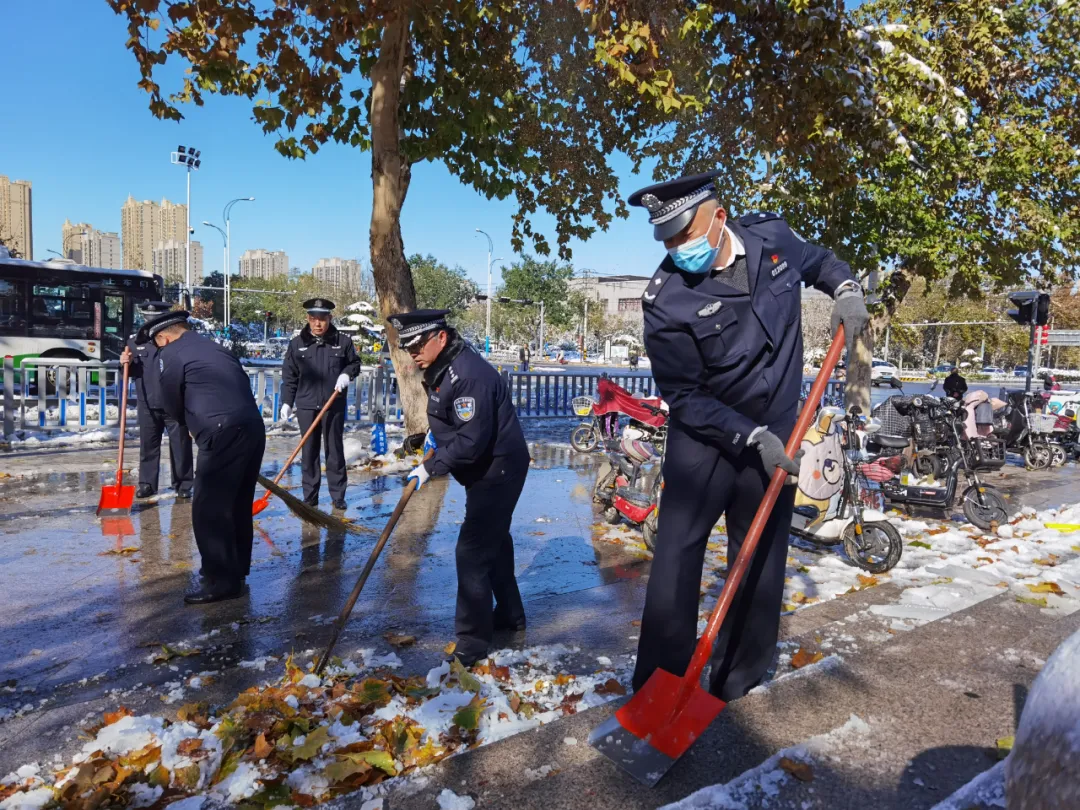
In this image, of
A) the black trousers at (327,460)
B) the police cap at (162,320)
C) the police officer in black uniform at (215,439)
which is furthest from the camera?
the black trousers at (327,460)

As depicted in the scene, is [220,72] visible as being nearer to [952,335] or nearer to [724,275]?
[724,275]

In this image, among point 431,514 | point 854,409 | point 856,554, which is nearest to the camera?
point 856,554

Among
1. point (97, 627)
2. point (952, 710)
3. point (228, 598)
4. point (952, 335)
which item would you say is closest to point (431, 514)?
point (228, 598)

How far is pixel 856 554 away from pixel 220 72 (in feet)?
27.7

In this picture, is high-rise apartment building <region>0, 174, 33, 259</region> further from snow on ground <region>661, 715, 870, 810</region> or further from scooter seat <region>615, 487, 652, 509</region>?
snow on ground <region>661, 715, 870, 810</region>

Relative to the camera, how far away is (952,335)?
2586 inches

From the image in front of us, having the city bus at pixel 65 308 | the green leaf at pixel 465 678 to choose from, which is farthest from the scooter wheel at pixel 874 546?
the city bus at pixel 65 308

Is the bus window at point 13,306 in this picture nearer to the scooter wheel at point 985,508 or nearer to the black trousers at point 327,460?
the black trousers at point 327,460

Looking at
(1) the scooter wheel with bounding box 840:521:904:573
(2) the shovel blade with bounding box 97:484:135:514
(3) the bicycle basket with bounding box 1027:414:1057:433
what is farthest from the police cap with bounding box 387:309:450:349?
(3) the bicycle basket with bounding box 1027:414:1057:433

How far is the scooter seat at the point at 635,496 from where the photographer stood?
6363 millimetres

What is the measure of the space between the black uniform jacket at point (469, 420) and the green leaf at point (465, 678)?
90cm

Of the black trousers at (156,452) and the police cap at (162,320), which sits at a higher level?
the police cap at (162,320)

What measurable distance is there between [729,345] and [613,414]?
7.10 m

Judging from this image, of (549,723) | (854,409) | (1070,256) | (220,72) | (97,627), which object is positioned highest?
(220,72)
